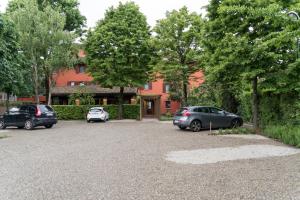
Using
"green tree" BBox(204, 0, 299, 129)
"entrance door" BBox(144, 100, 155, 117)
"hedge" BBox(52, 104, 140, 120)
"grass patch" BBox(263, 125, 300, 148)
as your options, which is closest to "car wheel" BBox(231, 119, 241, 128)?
"green tree" BBox(204, 0, 299, 129)

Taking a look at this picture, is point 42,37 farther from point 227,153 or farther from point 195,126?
point 227,153

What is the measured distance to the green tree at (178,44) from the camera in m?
35.2

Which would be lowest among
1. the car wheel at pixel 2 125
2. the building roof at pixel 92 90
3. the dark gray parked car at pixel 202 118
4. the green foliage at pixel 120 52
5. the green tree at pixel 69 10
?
the car wheel at pixel 2 125

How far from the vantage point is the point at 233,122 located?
75.3ft

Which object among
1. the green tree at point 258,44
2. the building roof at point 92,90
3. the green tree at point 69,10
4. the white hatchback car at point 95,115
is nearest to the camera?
the green tree at point 258,44

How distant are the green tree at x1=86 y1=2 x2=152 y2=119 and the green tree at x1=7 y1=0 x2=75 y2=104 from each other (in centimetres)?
280

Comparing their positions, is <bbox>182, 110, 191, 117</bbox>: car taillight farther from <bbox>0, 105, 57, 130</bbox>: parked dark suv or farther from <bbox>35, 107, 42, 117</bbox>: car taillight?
<bbox>35, 107, 42, 117</bbox>: car taillight

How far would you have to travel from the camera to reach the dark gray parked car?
21797 millimetres

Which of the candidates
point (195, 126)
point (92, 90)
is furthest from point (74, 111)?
point (195, 126)

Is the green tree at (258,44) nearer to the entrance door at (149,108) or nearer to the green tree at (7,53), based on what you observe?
the green tree at (7,53)

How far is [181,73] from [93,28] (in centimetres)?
1248

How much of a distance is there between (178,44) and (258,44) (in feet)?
61.4

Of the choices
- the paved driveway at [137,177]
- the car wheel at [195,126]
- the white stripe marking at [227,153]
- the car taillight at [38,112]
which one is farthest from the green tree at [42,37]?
the white stripe marking at [227,153]

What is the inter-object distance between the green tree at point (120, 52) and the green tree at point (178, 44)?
265 centimetres
